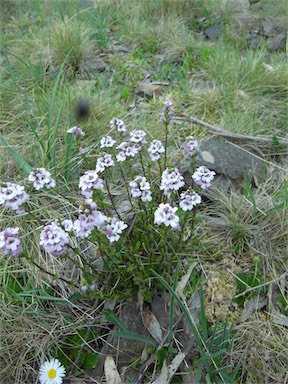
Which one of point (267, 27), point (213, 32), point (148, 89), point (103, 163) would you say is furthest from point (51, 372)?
point (267, 27)

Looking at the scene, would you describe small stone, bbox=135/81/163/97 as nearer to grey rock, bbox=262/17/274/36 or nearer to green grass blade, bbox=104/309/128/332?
grey rock, bbox=262/17/274/36

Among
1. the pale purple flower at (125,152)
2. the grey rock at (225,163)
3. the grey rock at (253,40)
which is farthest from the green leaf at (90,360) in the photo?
the grey rock at (253,40)

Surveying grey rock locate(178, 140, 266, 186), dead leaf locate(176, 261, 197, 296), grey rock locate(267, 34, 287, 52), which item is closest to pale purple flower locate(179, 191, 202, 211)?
dead leaf locate(176, 261, 197, 296)

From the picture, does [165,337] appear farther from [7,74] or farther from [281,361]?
[7,74]

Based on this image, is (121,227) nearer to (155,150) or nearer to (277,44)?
(155,150)

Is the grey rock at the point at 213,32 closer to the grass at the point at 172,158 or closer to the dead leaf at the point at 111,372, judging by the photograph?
the grass at the point at 172,158

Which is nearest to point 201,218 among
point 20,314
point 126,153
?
point 126,153

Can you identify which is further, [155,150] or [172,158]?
[172,158]
